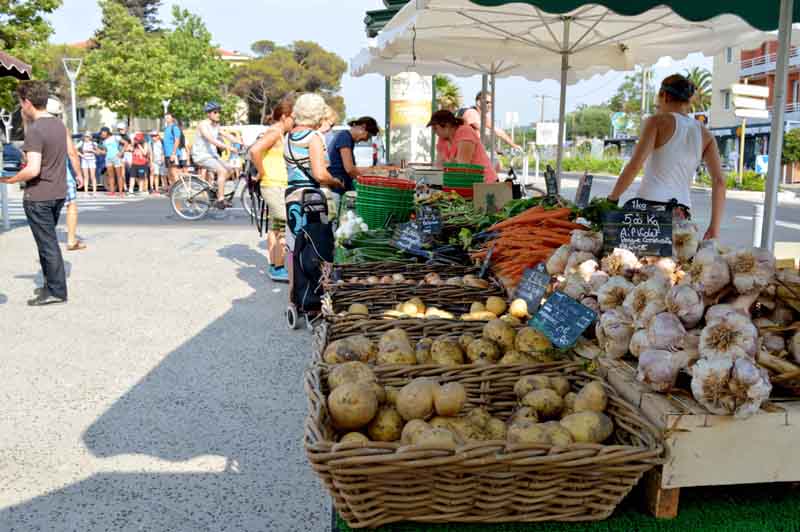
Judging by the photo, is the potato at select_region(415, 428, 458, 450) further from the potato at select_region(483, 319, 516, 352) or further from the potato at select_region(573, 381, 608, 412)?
the potato at select_region(483, 319, 516, 352)

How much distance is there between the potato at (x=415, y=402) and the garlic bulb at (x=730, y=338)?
725 mm

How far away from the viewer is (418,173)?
25.7 feet

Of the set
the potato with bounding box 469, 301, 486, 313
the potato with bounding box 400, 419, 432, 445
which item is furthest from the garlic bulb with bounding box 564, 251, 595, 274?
the potato with bounding box 400, 419, 432, 445

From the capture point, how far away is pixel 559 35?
7672 mm

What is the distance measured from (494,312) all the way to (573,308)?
741 mm

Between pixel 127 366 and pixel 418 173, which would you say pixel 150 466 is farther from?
pixel 418 173

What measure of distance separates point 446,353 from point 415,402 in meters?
0.49

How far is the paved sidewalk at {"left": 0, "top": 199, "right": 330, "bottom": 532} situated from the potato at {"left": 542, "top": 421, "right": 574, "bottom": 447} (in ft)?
5.19

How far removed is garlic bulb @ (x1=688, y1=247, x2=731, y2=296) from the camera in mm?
2086

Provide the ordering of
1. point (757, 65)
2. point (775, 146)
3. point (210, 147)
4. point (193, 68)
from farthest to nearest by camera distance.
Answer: point (193, 68)
point (757, 65)
point (210, 147)
point (775, 146)

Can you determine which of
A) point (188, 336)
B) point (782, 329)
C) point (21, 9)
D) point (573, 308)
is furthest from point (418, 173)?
point (21, 9)

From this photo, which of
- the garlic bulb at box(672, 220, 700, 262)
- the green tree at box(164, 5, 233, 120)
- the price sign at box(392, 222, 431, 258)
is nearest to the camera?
the garlic bulb at box(672, 220, 700, 262)

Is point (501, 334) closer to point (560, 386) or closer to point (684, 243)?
point (560, 386)

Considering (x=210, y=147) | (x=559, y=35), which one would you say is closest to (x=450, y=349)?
(x=559, y=35)
